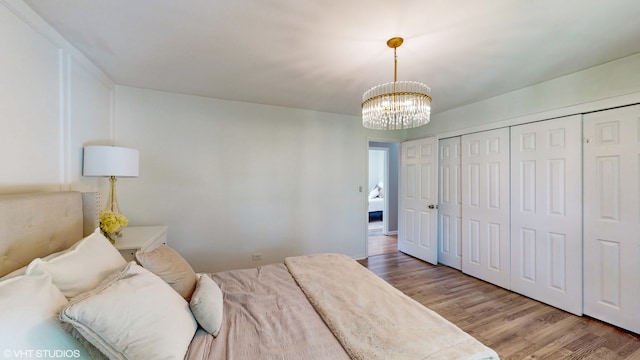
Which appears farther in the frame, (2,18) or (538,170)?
(538,170)

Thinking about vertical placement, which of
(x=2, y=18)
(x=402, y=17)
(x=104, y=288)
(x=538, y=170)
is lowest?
(x=104, y=288)

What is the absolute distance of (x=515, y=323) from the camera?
2188 millimetres

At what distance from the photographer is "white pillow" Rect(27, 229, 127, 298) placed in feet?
3.20

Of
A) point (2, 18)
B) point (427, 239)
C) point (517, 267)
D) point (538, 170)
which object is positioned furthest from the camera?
point (427, 239)

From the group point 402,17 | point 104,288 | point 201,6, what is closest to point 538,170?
point 402,17

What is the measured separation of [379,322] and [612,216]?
2.50 meters

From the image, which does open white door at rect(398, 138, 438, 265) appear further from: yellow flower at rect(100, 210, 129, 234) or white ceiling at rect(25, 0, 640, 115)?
yellow flower at rect(100, 210, 129, 234)

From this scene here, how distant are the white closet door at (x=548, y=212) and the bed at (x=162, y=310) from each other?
2.13m

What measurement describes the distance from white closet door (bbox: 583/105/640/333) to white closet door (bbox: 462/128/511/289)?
679mm

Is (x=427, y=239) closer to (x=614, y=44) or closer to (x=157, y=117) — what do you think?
(x=614, y=44)

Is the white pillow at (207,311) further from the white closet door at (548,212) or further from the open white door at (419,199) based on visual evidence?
the open white door at (419,199)

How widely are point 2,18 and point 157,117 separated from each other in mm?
1471

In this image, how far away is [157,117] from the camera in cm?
277

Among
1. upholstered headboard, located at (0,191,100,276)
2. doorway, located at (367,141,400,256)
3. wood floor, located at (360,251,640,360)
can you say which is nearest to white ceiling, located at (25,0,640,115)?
upholstered headboard, located at (0,191,100,276)
